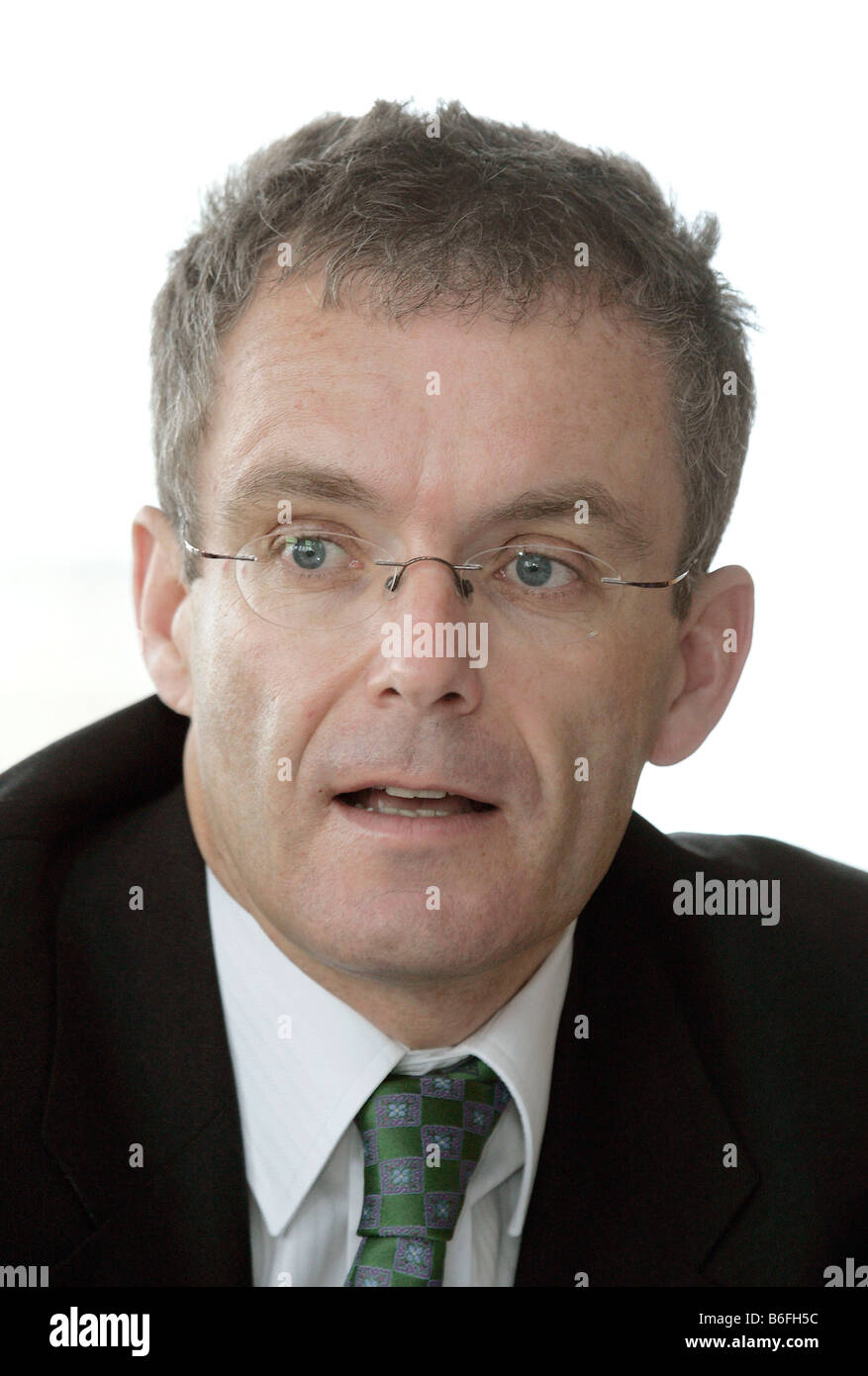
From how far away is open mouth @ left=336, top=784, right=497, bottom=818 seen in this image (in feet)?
5.95

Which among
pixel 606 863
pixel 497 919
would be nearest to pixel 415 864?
pixel 497 919

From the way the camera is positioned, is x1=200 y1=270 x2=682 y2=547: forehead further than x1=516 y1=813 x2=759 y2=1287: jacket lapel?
No

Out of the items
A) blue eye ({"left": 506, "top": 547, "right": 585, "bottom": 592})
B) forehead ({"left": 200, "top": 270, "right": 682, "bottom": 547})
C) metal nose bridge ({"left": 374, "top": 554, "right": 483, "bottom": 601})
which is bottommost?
metal nose bridge ({"left": 374, "top": 554, "right": 483, "bottom": 601})

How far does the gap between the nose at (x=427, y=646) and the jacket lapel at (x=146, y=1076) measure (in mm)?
518

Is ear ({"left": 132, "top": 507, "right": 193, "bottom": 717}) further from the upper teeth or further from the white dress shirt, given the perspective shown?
the upper teeth

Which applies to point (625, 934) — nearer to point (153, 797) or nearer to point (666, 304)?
point (153, 797)

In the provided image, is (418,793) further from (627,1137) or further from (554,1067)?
(627,1137)

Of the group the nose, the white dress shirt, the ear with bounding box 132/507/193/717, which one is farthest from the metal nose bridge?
the white dress shirt

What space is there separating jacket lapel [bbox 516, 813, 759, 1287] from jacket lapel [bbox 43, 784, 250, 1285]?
1.47 feet

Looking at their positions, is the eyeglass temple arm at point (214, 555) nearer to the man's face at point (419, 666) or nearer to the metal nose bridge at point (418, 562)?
the man's face at point (419, 666)

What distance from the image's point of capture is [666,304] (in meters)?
2.01

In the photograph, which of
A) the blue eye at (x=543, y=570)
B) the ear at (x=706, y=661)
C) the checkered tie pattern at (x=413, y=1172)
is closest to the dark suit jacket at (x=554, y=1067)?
the checkered tie pattern at (x=413, y=1172)

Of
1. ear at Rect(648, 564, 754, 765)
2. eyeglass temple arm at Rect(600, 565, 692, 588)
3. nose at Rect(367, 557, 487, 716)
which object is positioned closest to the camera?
nose at Rect(367, 557, 487, 716)
